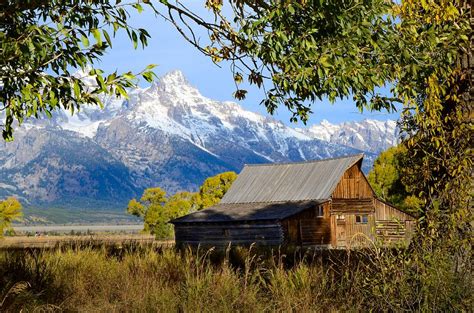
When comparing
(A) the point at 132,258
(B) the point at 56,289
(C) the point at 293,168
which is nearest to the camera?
(B) the point at 56,289

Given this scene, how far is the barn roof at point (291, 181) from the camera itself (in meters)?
56.1

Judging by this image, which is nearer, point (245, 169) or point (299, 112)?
point (299, 112)

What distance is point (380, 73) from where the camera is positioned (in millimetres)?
9820

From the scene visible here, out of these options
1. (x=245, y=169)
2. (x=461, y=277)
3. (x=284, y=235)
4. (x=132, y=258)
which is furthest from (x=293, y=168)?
(x=461, y=277)

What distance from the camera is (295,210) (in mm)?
50656

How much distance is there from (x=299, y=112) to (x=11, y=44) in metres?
5.43

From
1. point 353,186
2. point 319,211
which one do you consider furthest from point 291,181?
point 319,211

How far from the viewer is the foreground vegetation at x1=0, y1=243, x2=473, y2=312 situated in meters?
8.75

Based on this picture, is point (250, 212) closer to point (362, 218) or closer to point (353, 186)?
point (353, 186)

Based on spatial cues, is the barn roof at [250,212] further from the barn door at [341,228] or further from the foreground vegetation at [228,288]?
the foreground vegetation at [228,288]

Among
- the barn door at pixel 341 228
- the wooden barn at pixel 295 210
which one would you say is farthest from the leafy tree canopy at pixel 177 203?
the barn door at pixel 341 228

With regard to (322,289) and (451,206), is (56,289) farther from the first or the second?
(451,206)

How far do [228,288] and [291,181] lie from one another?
1914 inches

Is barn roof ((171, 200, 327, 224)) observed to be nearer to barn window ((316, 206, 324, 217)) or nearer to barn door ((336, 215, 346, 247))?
barn window ((316, 206, 324, 217))
